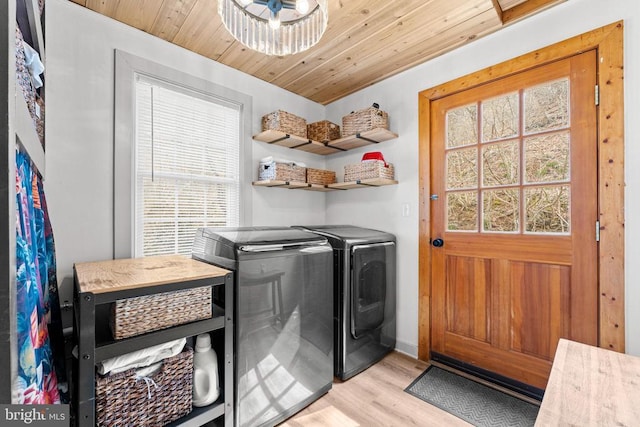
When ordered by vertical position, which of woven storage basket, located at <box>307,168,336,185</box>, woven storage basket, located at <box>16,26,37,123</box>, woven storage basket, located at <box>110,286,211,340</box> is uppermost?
woven storage basket, located at <box>16,26,37,123</box>

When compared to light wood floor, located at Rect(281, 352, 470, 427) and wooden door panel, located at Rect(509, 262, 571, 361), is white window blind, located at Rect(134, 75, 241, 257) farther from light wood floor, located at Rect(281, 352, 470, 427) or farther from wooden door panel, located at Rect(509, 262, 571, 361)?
wooden door panel, located at Rect(509, 262, 571, 361)

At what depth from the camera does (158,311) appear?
132cm

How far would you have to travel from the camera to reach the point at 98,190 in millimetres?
1854

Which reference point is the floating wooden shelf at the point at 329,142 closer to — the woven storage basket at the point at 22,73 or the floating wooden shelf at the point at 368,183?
the floating wooden shelf at the point at 368,183

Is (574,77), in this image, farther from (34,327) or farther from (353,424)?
(34,327)

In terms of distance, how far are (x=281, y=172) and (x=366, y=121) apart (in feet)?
2.84

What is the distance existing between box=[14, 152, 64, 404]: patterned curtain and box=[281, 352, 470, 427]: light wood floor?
Result: 4.16ft

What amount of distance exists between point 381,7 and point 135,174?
77.4 inches

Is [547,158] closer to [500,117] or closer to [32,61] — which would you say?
[500,117]

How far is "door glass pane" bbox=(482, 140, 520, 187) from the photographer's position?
6.68 feet

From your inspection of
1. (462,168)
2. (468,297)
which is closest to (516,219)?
(462,168)

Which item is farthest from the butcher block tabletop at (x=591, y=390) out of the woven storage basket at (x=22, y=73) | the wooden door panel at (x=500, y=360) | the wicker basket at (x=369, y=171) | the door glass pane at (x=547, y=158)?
the woven storage basket at (x=22, y=73)

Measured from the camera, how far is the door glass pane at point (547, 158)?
6.03 feet

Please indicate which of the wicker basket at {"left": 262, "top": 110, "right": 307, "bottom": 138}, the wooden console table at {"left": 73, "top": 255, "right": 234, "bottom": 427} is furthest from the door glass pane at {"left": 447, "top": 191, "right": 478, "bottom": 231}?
the wooden console table at {"left": 73, "top": 255, "right": 234, "bottom": 427}
